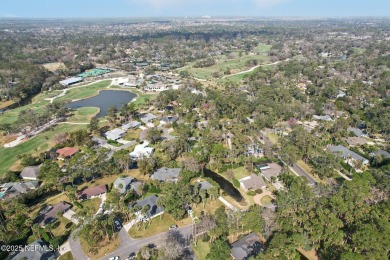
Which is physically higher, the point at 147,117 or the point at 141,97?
the point at 147,117

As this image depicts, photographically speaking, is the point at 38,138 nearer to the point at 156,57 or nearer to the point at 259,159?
the point at 259,159

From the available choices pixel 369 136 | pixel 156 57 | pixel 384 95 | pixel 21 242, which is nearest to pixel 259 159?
pixel 369 136

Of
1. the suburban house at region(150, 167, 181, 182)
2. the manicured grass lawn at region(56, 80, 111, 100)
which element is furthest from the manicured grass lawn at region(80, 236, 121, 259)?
the manicured grass lawn at region(56, 80, 111, 100)

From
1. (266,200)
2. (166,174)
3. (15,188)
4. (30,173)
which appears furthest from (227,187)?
(30,173)

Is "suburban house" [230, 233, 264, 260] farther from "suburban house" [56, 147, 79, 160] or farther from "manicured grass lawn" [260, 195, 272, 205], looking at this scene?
"suburban house" [56, 147, 79, 160]

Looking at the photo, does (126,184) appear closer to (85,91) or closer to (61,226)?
(61,226)
